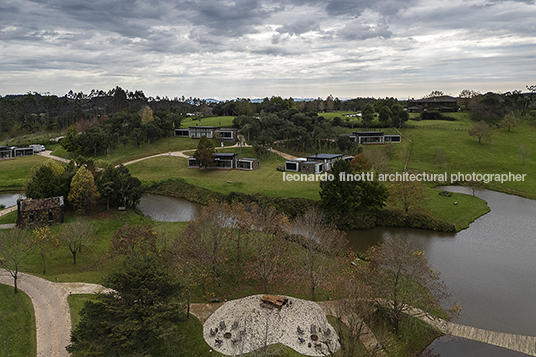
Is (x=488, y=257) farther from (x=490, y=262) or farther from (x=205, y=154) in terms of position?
(x=205, y=154)

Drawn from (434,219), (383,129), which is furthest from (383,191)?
(383,129)

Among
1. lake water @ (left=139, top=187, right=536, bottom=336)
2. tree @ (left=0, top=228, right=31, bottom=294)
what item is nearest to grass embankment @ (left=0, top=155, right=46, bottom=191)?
lake water @ (left=139, top=187, right=536, bottom=336)

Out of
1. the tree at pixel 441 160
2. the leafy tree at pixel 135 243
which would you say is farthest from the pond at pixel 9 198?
the tree at pixel 441 160

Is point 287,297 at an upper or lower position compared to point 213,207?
lower

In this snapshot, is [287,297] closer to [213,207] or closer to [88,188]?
[213,207]

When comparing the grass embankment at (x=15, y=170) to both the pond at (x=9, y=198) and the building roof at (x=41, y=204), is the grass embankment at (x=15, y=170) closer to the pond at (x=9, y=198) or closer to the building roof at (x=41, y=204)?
the pond at (x=9, y=198)

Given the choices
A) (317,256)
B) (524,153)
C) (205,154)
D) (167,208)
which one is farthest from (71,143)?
(524,153)

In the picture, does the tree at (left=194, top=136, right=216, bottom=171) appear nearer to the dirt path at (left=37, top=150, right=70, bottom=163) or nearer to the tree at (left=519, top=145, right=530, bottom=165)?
the dirt path at (left=37, top=150, right=70, bottom=163)
